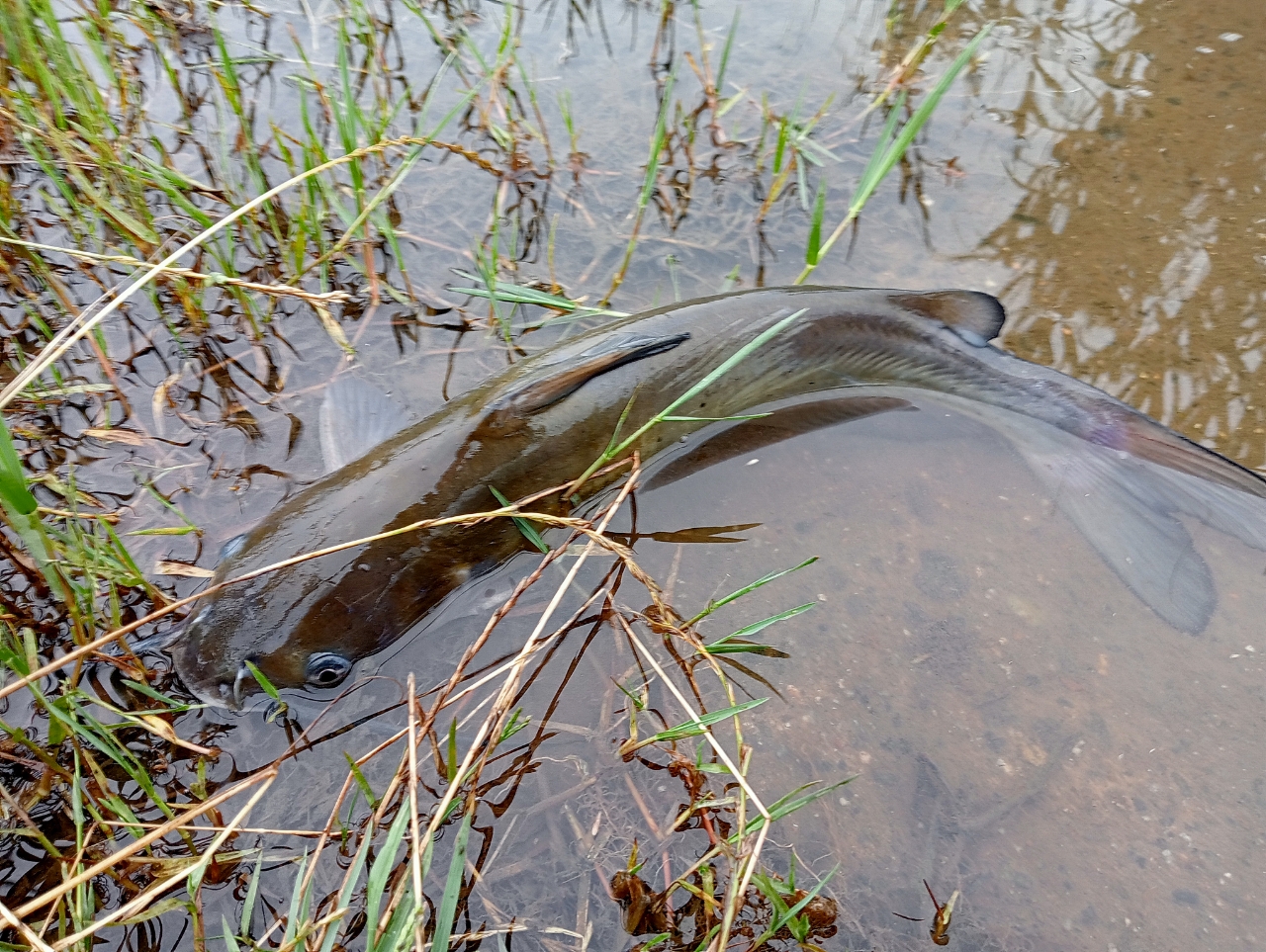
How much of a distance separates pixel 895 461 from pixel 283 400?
2.11 m

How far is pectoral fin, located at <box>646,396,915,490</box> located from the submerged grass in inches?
10.1

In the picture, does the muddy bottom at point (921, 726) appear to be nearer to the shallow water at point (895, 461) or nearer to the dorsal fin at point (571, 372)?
the shallow water at point (895, 461)

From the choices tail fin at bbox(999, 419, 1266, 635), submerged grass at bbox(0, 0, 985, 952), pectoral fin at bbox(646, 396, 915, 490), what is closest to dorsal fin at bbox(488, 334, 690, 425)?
submerged grass at bbox(0, 0, 985, 952)

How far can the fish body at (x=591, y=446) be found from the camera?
81.6 inches

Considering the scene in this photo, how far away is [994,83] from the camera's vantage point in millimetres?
4004

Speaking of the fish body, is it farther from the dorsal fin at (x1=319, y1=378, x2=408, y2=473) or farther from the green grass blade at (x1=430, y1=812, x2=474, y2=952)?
the green grass blade at (x1=430, y1=812, x2=474, y2=952)

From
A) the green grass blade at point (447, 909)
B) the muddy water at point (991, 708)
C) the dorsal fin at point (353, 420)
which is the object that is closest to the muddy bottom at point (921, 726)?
the muddy water at point (991, 708)

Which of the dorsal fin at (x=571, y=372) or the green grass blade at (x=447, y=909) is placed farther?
the dorsal fin at (x=571, y=372)

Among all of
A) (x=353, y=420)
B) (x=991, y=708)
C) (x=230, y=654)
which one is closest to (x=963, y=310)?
(x=991, y=708)

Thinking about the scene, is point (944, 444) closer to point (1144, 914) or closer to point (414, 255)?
point (1144, 914)

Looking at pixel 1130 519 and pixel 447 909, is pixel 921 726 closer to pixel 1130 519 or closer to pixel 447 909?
pixel 1130 519

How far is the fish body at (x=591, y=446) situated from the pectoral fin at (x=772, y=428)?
1.7 inches

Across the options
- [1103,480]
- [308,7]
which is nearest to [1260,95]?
[1103,480]

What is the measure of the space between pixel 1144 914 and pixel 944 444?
147cm
